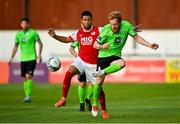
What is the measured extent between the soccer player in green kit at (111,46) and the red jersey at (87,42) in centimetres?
139

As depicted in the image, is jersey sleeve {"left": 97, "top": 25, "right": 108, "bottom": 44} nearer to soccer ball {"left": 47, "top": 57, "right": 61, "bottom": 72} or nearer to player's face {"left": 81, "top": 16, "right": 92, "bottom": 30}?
player's face {"left": 81, "top": 16, "right": 92, "bottom": 30}

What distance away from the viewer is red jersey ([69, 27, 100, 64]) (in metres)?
17.7

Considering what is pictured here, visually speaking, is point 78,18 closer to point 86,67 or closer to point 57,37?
point 86,67

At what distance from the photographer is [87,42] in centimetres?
1778

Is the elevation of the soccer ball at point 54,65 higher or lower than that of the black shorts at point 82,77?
higher

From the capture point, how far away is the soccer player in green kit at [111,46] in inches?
627

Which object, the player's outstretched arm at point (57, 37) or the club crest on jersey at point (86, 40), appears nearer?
the player's outstretched arm at point (57, 37)

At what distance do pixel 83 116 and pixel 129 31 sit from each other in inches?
83.6

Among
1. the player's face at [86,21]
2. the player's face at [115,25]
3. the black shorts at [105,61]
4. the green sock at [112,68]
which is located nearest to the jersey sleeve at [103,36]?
the player's face at [115,25]

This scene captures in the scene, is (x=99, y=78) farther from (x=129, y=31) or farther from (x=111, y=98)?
(x=111, y=98)

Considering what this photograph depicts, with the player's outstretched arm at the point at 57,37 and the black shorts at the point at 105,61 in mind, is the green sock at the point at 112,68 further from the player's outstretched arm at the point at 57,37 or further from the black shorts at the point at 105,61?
the player's outstretched arm at the point at 57,37

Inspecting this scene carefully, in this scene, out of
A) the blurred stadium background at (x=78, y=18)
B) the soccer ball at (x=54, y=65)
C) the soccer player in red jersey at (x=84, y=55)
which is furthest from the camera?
the blurred stadium background at (x=78, y=18)

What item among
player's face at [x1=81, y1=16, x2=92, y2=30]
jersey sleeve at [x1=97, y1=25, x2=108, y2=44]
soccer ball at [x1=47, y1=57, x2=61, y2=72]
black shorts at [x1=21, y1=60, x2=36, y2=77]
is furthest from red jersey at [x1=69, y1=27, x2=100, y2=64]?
black shorts at [x1=21, y1=60, x2=36, y2=77]

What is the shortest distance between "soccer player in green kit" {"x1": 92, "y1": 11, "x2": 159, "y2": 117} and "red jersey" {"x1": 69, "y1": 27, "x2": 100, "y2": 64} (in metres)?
1.39
